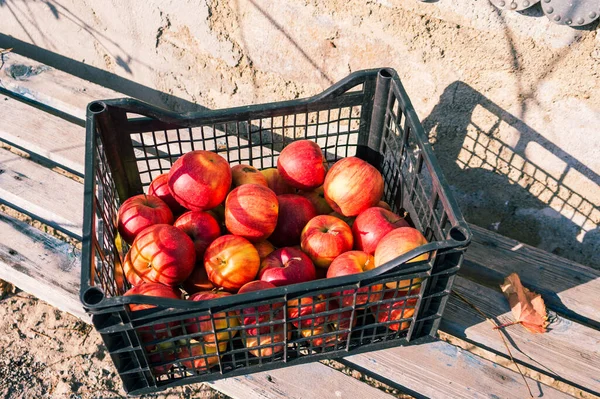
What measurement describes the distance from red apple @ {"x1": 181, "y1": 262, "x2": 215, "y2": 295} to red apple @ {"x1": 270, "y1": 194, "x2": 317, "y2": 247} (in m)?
0.29

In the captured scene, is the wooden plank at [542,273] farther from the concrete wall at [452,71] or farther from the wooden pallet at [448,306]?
the concrete wall at [452,71]

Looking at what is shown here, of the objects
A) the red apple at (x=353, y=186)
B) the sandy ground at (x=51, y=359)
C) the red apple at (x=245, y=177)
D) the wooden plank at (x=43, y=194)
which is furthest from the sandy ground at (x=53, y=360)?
the red apple at (x=245, y=177)

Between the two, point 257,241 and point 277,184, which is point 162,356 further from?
point 277,184

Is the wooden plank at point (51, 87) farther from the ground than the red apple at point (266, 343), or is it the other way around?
the wooden plank at point (51, 87)

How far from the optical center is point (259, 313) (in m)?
1.36

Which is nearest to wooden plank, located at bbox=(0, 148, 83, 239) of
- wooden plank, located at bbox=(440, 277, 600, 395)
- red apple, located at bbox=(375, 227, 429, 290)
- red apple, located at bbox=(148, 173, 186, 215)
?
red apple, located at bbox=(148, 173, 186, 215)

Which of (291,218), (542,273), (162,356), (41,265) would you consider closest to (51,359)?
(41,265)

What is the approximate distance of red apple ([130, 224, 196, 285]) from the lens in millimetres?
1530

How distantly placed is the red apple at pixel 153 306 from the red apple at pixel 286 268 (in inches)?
10.6

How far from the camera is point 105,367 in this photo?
2143mm

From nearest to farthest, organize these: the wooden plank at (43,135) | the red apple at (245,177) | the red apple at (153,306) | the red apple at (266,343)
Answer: the red apple at (153,306), the red apple at (266,343), the red apple at (245,177), the wooden plank at (43,135)

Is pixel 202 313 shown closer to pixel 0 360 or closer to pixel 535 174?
pixel 0 360

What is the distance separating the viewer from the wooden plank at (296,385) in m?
1.61

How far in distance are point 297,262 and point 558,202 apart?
1.22 m
